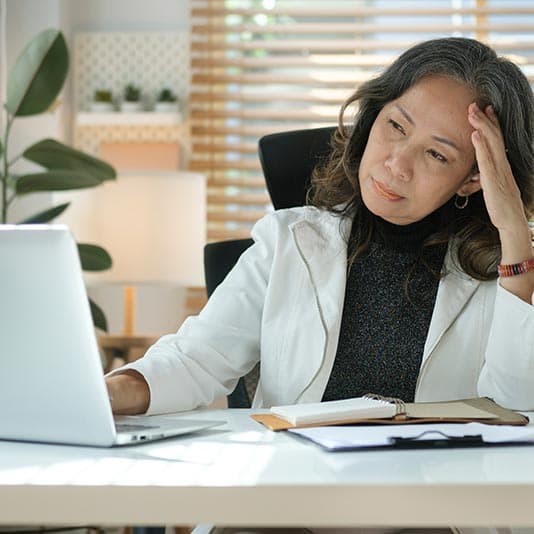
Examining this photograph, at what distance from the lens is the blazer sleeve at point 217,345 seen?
4.63ft

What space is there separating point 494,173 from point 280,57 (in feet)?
7.95

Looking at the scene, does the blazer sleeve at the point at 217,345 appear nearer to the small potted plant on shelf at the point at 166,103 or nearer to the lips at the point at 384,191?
the lips at the point at 384,191

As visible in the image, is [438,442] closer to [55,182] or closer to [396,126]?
[396,126]

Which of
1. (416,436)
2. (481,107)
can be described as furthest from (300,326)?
(416,436)

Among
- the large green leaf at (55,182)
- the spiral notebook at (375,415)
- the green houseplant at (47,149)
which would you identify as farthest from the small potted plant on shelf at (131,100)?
the spiral notebook at (375,415)

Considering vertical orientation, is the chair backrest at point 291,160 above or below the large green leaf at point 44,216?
above

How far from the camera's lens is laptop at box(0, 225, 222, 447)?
94cm

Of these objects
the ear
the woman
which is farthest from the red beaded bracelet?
the ear

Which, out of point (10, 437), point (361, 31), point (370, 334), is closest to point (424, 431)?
point (10, 437)

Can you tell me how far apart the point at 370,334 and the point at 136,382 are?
20.5 inches

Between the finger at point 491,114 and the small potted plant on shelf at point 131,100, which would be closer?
the finger at point 491,114

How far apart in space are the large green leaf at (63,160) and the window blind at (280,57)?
0.86m

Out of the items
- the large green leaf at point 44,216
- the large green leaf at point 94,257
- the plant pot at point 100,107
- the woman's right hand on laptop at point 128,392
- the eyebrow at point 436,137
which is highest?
the eyebrow at point 436,137

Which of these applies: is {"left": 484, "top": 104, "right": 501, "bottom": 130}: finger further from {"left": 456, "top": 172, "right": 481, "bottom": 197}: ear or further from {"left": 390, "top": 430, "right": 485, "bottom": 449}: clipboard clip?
{"left": 390, "top": 430, "right": 485, "bottom": 449}: clipboard clip
